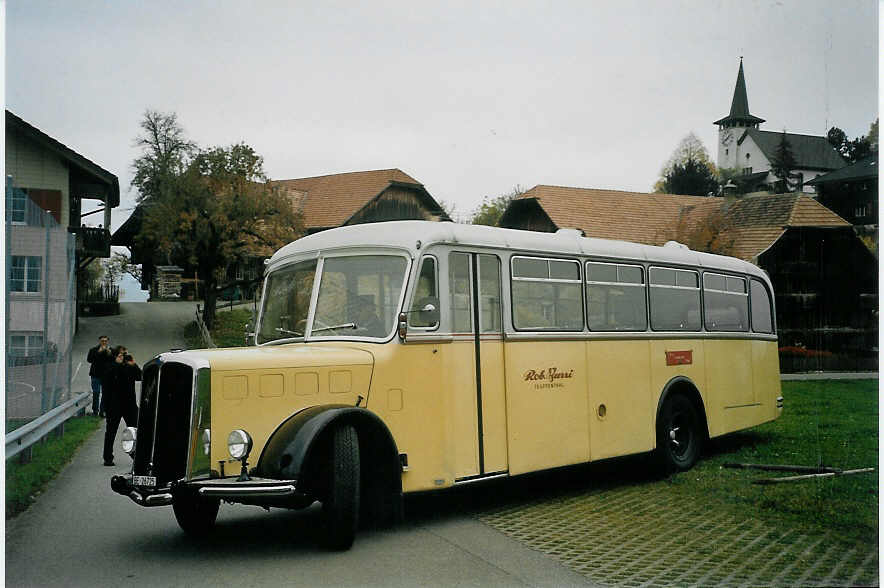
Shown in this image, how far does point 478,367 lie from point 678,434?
373 centimetres

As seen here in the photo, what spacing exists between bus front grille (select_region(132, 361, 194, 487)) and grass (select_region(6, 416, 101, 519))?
1.29 metres

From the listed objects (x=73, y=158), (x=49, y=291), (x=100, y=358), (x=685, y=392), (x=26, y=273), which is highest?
(x=73, y=158)

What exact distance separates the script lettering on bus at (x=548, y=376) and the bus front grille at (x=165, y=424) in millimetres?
3236

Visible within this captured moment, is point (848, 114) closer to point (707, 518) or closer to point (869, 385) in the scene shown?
point (869, 385)

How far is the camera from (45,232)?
9.07 meters

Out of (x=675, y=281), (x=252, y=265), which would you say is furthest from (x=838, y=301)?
(x=252, y=265)

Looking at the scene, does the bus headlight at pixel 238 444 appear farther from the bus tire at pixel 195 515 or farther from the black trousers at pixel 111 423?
the black trousers at pixel 111 423

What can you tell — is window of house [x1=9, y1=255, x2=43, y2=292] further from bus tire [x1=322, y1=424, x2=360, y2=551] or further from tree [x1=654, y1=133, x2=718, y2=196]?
tree [x1=654, y1=133, x2=718, y2=196]

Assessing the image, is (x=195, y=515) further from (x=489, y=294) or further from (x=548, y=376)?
(x=548, y=376)

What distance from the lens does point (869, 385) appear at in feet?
30.2

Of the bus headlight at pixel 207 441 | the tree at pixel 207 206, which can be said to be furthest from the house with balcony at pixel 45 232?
the bus headlight at pixel 207 441

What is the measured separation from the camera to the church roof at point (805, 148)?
988 centimetres

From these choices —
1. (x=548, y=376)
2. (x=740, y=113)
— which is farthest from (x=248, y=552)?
(x=740, y=113)

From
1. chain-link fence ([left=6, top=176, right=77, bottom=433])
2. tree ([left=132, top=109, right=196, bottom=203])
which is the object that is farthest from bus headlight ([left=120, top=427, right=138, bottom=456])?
tree ([left=132, top=109, right=196, bottom=203])
